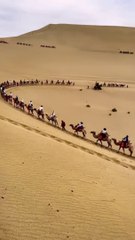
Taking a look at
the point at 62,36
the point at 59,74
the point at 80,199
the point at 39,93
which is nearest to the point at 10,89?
the point at 39,93

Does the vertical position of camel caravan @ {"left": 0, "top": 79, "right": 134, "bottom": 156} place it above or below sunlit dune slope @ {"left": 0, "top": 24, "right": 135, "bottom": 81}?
below

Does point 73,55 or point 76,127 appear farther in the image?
point 73,55

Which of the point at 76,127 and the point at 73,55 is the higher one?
the point at 73,55

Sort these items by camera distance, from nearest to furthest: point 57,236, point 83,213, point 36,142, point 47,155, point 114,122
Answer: point 57,236, point 83,213, point 47,155, point 36,142, point 114,122

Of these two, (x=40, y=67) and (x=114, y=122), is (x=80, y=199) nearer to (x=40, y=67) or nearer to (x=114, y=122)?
(x=114, y=122)

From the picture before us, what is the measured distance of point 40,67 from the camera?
251 feet

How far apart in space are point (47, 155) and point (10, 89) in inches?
1316

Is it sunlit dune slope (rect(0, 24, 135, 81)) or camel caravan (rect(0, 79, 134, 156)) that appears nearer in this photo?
camel caravan (rect(0, 79, 134, 156))

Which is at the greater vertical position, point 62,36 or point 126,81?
point 62,36

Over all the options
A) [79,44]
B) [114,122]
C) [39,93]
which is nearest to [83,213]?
[114,122]

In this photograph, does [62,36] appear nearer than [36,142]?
No

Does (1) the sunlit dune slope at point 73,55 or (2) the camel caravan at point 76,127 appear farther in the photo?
(1) the sunlit dune slope at point 73,55

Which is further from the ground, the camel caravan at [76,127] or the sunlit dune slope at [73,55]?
the sunlit dune slope at [73,55]

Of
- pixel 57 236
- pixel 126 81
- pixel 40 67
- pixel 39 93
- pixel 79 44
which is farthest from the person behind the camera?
pixel 79 44
